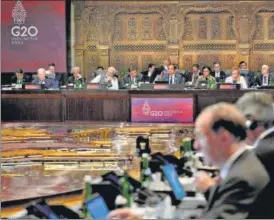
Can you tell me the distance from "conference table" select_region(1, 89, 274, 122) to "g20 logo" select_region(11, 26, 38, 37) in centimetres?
337

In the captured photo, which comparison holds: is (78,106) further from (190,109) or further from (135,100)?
(190,109)

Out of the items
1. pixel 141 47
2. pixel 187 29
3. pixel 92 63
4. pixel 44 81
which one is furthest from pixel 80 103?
pixel 187 29

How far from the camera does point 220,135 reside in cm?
242

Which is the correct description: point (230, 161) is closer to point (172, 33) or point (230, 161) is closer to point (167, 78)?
point (167, 78)

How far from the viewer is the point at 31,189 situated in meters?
5.37

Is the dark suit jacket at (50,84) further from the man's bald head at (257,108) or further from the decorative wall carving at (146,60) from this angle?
the man's bald head at (257,108)

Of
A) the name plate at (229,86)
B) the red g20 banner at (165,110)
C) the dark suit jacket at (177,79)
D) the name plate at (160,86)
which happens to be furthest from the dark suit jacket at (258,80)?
→ the name plate at (160,86)

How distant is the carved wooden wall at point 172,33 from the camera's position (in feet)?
46.4

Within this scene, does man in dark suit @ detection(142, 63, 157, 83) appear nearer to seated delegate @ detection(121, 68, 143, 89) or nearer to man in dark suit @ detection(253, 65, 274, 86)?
seated delegate @ detection(121, 68, 143, 89)

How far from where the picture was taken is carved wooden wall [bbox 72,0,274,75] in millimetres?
14141

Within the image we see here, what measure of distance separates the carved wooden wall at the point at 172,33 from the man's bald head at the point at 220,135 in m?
11.9

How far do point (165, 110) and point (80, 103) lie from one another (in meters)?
1.42

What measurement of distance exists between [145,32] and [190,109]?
4371 mm

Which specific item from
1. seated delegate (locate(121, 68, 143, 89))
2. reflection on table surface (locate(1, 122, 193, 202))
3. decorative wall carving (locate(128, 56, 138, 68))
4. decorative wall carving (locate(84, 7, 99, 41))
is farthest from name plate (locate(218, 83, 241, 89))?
decorative wall carving (locate(84, 7, 99, 41))
